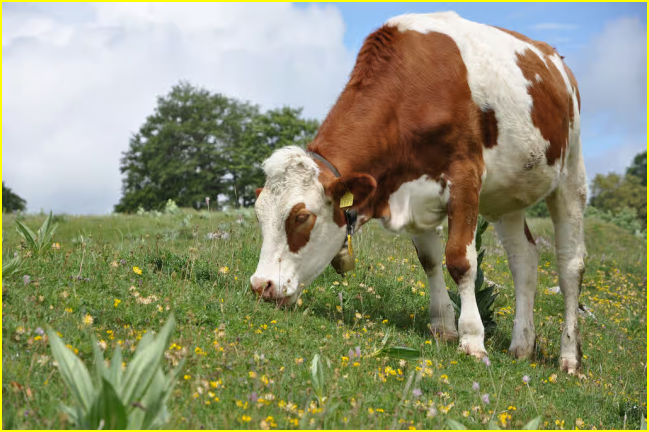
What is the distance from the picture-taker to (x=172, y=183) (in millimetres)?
67812

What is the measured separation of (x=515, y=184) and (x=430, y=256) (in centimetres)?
121

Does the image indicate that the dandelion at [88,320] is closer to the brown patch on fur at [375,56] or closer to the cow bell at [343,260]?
the cow bell at [343,260]

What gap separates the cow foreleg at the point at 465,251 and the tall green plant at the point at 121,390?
3.59 meters

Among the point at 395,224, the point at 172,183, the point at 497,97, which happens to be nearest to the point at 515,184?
the point at 497,97

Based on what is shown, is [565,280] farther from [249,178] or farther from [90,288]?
[249,178]

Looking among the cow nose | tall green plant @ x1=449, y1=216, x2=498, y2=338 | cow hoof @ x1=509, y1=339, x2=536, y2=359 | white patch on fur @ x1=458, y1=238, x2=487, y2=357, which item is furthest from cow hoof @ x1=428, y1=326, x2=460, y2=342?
the cow nose

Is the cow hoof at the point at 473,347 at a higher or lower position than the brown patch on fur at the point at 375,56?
lower

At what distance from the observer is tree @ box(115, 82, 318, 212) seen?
65875 millimetres

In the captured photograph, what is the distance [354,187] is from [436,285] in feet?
6.32

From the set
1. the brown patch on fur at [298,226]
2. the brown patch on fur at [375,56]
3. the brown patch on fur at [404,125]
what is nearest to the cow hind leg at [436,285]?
the brown patch on fur at [404,125]

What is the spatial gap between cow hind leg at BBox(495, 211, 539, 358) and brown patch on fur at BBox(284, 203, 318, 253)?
120 inches

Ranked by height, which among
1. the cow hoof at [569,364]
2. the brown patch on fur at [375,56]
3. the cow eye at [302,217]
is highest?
the brown patch on fur at [375,56]

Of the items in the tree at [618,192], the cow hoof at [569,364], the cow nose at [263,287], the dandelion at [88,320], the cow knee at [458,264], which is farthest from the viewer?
the tree at [618,192]

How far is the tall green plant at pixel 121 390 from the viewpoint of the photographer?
10.8 ft
